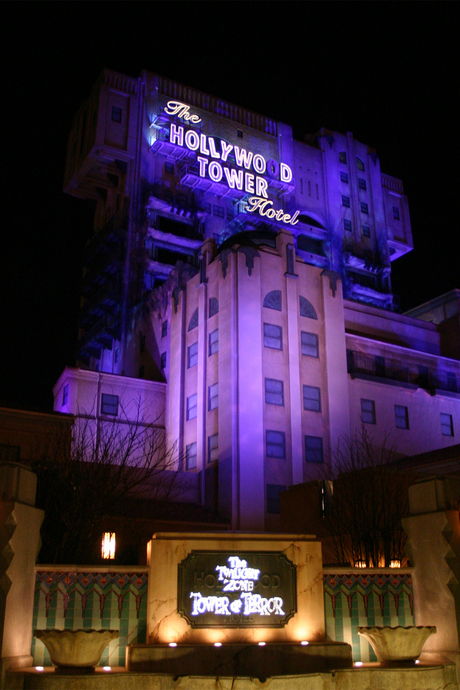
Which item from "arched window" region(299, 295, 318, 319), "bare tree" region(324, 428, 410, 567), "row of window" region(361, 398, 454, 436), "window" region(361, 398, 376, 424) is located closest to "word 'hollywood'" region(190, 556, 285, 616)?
"bare tree" region(324, 428, 410, 567)

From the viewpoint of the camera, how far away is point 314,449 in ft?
141

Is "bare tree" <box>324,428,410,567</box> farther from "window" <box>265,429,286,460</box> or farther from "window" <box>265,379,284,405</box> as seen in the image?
"window" <box>265,379,284,405</box>

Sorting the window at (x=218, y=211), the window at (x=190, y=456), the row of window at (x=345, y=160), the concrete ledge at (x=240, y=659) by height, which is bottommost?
the concrete ledge at (x=240, y=659)

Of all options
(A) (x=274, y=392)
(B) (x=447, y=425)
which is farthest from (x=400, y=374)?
(A) (x=274, y=392)

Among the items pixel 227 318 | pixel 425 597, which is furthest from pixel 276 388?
pixel 425 597

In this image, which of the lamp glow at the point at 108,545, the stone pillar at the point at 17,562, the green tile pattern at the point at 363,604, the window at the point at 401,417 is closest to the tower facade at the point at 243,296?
the window at the point at 401,417

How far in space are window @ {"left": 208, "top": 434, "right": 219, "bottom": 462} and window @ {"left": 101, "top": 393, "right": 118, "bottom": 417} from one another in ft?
29.2

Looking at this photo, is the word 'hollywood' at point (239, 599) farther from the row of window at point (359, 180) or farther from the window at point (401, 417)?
the row of window at point (359, 180)

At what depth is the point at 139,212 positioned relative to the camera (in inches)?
2616

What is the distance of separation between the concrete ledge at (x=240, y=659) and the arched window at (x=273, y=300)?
32167 millimetres

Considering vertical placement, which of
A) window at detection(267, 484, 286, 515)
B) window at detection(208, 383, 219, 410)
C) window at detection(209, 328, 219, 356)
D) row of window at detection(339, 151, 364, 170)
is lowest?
window at detection(267, 484, 286, 515)

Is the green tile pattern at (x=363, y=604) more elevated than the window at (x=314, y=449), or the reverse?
the window at (x=314, y=449)

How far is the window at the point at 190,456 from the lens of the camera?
1726 inches

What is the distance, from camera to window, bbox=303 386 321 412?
43938 mm
